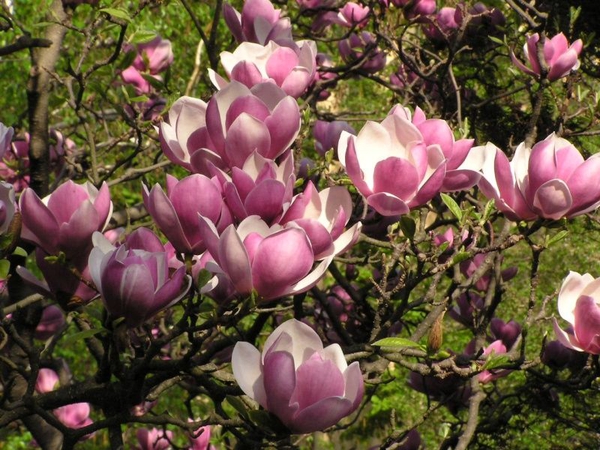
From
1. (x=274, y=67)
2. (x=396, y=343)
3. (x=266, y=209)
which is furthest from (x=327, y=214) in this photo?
(x=274, y=67)

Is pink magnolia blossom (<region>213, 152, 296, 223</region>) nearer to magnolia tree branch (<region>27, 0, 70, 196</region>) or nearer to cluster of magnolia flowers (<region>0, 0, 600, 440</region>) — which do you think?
cluster of magnolia flowers (<region>0, 0, 600, 440</region>)

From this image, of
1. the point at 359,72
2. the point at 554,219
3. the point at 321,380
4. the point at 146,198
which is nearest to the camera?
the point at 321,380

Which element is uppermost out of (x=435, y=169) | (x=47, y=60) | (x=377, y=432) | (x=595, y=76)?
(x=435, y=169)

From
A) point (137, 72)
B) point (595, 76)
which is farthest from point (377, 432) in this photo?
point (137, 72)

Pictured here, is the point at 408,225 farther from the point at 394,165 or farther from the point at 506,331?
the point at 506,331

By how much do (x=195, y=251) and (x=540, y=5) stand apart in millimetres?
2071

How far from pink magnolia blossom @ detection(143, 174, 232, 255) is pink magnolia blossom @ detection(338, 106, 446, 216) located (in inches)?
7.9

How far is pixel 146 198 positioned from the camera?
36.7 inches

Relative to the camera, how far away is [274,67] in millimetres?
1134

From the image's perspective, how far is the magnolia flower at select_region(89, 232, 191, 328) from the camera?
2.76 feet

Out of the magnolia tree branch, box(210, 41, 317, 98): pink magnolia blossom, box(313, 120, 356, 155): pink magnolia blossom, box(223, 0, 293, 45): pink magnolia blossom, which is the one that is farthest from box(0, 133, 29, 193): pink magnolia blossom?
box(210, 41, 317, 98): pink magnolia blossom

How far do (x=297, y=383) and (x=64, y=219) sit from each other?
13.4 inches

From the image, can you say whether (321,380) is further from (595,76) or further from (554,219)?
(595,76)

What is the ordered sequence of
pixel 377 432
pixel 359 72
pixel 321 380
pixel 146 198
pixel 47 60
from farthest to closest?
pixel 377 432 < pixel 359 72 < pixel 47 60 < pixel 146 198 < pixel 321 380
